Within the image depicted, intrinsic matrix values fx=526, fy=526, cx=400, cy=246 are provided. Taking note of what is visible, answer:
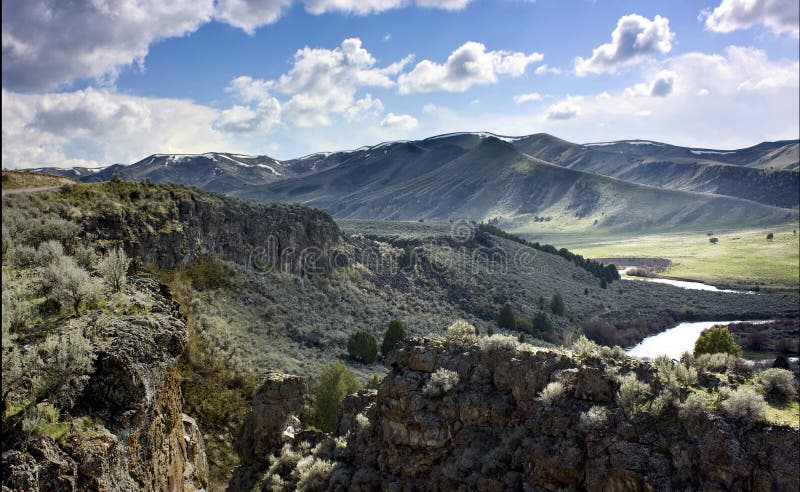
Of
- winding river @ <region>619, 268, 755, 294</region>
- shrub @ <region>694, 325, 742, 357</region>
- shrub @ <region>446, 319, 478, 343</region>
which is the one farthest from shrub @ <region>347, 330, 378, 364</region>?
winding river @ <region>619, 268, 755, 294</region>

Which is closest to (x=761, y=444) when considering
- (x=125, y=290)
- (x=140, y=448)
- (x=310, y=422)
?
(x=140, y=448)

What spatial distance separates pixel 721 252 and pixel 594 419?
418 ft

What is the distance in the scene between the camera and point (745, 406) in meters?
11.0

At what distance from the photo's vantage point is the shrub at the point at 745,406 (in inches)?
426

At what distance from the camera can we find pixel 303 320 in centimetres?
4522

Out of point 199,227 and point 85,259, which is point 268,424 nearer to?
point 85,259

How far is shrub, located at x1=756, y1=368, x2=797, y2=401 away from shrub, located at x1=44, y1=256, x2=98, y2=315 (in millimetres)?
15623

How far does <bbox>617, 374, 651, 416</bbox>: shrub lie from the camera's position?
39.5 feet

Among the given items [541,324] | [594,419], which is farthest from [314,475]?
[541,324]

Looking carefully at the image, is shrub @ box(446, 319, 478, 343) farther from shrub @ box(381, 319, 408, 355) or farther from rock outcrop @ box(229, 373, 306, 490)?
shrub @ box(381, 319, 408, 355)

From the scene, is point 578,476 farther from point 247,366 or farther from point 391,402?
point 247,366

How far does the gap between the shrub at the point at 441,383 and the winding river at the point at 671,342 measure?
42500 mm

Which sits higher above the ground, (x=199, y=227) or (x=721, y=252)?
(x=199, y=227)

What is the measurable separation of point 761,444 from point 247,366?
2899 centimetres
